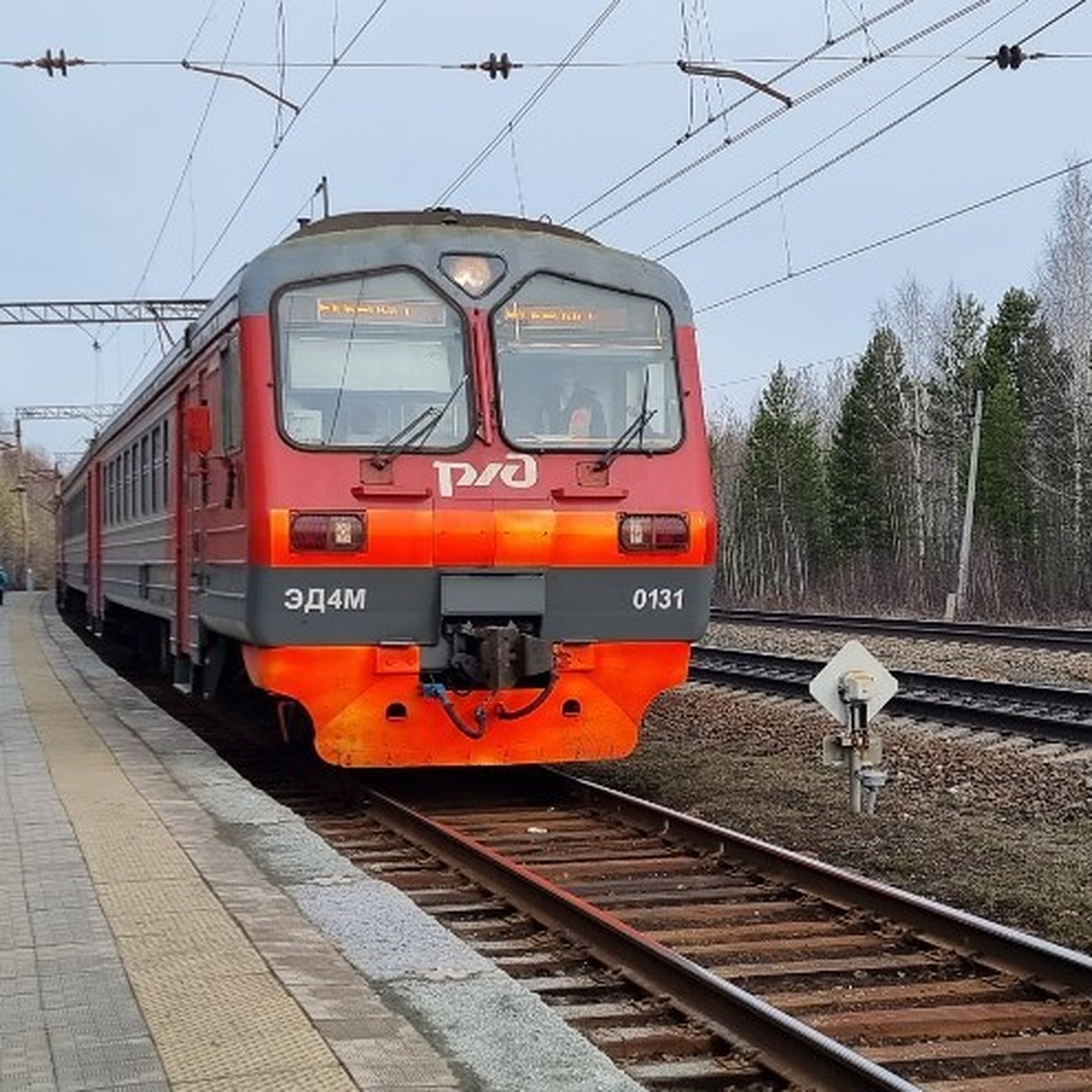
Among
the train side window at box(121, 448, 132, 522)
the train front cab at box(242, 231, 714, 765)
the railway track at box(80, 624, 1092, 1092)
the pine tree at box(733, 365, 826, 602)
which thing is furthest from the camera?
the pine tree at box(733, 365, 826, 602)

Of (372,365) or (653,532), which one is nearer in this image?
(372,365)

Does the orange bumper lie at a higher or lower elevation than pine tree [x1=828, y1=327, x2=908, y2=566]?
lower

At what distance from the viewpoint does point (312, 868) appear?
25.2ft

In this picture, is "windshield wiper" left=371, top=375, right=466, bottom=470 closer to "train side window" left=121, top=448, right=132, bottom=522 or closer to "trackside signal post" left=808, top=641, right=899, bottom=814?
"trackside signal post" left=808, top=641, right=899, bottom=814

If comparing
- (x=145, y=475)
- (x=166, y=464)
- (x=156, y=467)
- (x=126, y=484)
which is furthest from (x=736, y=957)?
(x=126, y=484)

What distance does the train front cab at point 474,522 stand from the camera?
9.51 metres

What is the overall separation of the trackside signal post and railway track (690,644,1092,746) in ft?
11.9

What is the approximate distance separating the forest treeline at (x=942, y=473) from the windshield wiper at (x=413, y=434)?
32.2 meters

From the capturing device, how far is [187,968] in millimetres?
5574

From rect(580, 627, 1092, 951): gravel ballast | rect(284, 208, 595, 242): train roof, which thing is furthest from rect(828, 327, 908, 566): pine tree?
rect(284, 208, 595, 242): train roof

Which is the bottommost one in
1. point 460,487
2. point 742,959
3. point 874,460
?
point 742,959

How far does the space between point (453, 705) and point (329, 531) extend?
1.20 metres

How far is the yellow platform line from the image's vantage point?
4453mm

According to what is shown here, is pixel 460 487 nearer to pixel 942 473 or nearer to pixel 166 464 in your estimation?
pixel 166 464
